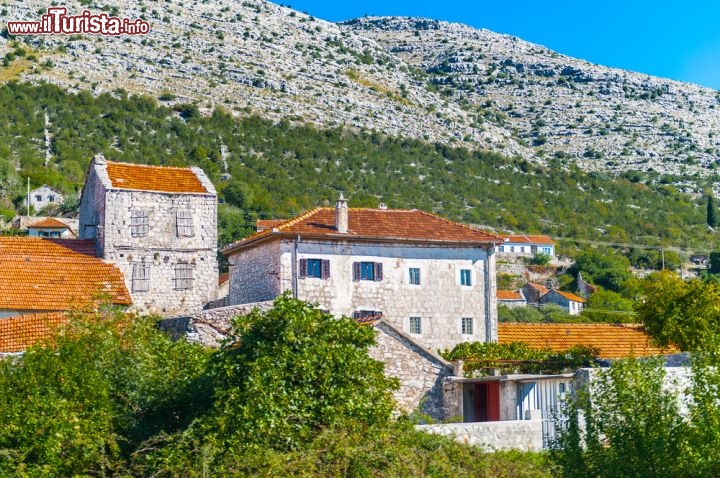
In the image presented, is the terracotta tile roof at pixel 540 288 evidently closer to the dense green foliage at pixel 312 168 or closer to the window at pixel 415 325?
the dense green foliage at pixel 312 168

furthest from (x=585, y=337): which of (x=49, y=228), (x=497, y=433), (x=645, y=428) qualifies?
(x=49, y=228)

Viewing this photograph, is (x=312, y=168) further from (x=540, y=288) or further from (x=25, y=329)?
(x=25, y=329)

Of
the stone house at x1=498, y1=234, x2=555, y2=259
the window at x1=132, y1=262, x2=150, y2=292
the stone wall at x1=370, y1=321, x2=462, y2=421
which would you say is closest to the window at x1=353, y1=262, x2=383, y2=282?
the window at x1=132, y1=262, x2=150, y2=292

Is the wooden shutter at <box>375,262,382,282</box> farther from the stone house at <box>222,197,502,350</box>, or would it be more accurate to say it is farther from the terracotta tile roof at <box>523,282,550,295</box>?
the terracotta tile roof at <box>523,282,550,295</box>

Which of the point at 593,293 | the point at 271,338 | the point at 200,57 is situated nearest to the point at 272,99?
the point at 200,57

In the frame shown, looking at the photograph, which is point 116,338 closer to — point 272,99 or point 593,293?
point 593,293

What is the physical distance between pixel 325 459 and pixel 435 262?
21618mm

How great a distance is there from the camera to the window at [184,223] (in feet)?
154

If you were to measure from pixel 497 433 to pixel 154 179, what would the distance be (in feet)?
74.3

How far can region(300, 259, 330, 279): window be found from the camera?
144 ft

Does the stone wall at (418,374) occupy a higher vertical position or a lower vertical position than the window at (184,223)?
lower

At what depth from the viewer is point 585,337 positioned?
148 feet

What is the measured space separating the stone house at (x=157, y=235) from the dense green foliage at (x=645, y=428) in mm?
24362

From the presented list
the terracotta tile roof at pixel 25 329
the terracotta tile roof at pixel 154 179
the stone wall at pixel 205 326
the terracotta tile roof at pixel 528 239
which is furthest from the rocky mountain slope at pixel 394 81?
the stone wall at pixel 205 326
